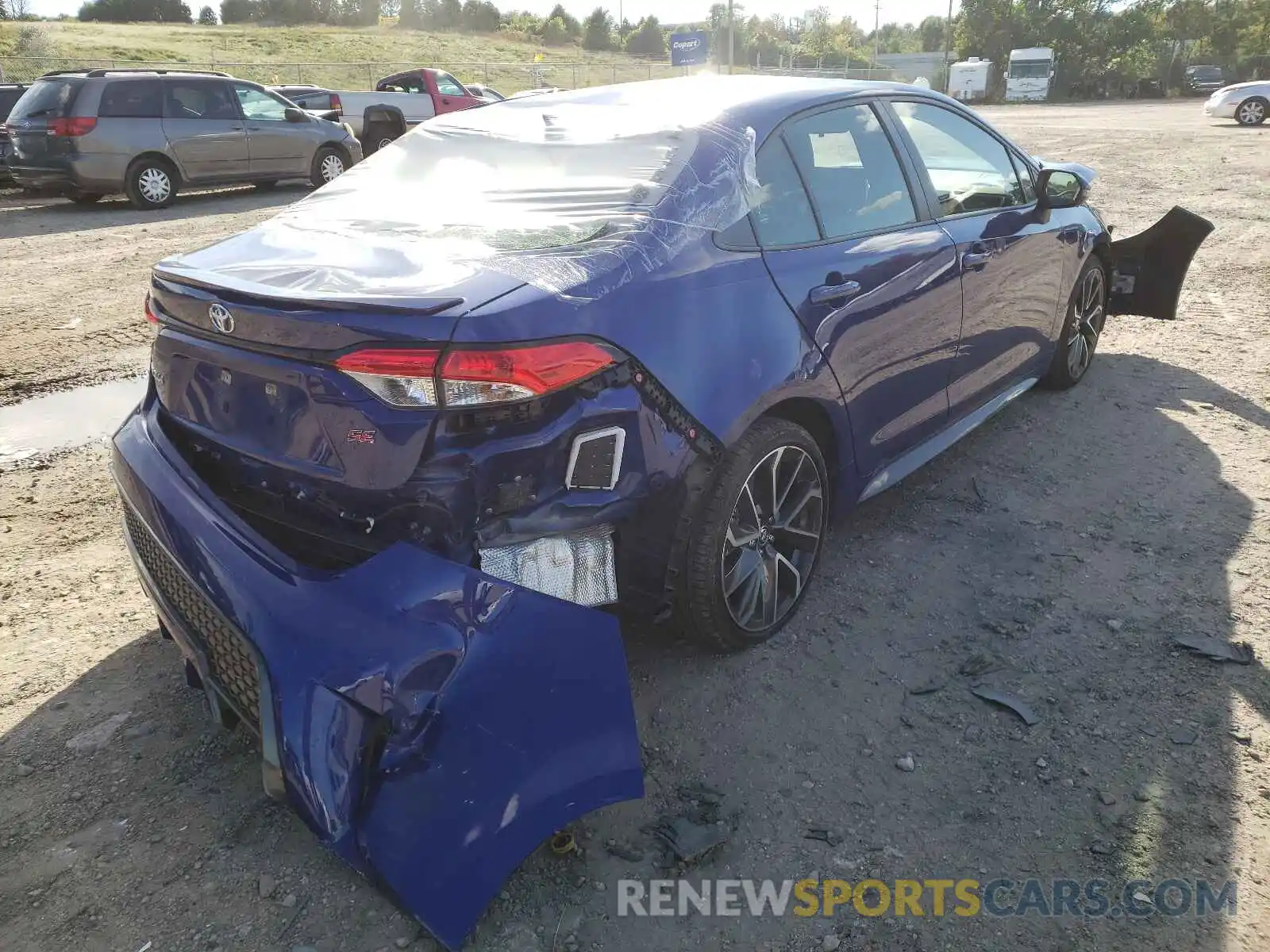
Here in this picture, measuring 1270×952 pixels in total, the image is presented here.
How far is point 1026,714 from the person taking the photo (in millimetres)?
2674

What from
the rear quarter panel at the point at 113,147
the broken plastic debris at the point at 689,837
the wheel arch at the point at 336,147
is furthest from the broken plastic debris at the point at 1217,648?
Answer: the wheel arch at the point at 336,147

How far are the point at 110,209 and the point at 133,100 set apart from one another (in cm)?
150

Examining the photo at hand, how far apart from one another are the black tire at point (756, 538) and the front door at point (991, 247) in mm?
1103

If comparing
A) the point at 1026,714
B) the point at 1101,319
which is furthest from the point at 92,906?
the point at 1101,319

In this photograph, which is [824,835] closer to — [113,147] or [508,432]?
[508,432]

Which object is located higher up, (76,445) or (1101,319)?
(1101,319)

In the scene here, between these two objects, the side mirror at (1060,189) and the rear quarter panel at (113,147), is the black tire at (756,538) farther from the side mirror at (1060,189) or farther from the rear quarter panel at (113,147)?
the rear quarter panel at (113,147)

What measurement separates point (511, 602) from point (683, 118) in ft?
5.74

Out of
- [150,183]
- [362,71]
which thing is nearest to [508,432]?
[150,183]

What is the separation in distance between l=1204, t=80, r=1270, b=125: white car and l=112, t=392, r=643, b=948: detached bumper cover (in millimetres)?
27343

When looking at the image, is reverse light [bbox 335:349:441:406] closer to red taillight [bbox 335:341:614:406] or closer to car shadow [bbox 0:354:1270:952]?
red taillight [bbox 335:341:614:406]

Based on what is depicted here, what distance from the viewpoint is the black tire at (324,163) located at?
14.2m

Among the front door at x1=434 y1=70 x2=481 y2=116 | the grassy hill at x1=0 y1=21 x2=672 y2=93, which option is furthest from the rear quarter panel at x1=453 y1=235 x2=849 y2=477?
the grassy hill at x1=0 y1=21 x2=672 y2=93

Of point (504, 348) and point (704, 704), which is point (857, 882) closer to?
point (704, 704)
